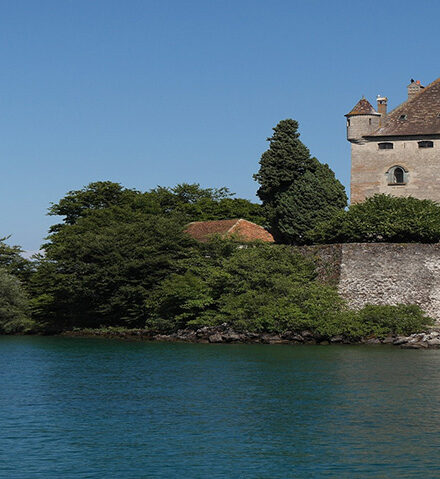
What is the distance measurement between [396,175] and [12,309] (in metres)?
27.1

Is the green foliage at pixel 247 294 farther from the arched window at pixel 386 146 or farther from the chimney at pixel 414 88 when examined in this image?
the chimney at pixel 414 88

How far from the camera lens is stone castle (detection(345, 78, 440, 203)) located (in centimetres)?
5641

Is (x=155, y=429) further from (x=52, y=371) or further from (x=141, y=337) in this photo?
(x=141, y=337)

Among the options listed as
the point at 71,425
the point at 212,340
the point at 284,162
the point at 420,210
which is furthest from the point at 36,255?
the point at 71,425

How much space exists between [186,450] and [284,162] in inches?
1543

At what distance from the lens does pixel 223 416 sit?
2334 centimetres

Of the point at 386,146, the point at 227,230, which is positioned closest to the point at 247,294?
the point at 227,230

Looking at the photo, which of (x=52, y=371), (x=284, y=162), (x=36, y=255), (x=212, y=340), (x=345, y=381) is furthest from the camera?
(x=36, y=255)

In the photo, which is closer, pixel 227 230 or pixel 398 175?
pixel 227 230

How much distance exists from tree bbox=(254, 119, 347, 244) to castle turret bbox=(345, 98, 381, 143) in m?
2.94

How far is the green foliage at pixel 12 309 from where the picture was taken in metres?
58.8

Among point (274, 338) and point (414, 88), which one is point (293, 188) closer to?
point (414, 88)

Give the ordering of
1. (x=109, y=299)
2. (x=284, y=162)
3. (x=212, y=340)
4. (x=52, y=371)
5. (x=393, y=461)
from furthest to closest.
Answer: (x=284, y=162) → (x=109, y=299) → (x=212, y=340) → (x=52, y=371) → (x=393, y=461)

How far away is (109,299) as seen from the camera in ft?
173
